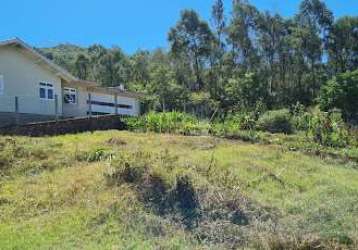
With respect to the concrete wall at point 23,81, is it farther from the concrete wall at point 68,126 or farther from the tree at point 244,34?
the tree at point 244,34

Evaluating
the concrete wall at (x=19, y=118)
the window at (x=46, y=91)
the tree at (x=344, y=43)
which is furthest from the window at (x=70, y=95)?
the tree at (x=344, y=43)

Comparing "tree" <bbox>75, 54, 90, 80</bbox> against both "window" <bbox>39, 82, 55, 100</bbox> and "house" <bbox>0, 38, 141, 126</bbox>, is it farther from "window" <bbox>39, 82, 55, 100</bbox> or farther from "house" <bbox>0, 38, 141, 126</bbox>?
"window" <bbox>39, 82, 55, 100</bbox>

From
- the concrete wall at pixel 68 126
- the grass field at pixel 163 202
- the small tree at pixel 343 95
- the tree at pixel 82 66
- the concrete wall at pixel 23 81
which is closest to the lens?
the grass field at pixel 163 202

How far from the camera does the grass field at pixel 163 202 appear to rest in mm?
14305

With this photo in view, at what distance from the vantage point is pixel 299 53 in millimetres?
69125

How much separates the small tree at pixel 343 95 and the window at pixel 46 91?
3151 centimetres

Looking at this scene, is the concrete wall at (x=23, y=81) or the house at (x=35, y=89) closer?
the house at (x=35, y=89)

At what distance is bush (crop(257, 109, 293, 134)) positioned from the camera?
4081 centimetres

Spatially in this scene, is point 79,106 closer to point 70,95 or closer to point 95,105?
point 70,95

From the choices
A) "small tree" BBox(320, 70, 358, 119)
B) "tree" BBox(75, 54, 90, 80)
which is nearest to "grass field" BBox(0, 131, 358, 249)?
"small tree" BBox(320, 70, 358, 119)

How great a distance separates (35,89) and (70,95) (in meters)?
4.15

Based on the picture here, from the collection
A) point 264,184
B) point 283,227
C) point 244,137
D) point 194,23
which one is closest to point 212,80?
point 194,23

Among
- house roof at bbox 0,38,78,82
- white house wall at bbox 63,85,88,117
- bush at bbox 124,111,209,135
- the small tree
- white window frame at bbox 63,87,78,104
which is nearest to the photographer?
bush at bbox 124,111,209,135

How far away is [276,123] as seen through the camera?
4134 cm
